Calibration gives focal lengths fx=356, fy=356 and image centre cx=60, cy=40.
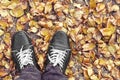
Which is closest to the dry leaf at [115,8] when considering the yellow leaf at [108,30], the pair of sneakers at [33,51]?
the yellow leaf at [108,30]

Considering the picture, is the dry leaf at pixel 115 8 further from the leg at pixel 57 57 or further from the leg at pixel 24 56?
the leg at pixel 24 56

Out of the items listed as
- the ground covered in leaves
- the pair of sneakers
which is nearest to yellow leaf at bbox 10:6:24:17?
the ground covered in leaves

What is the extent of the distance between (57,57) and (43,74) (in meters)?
0.16

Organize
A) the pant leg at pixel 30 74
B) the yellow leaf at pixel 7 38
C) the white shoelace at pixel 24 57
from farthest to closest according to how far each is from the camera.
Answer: the yellow leaf at pixel 7 38 < the white shoelace at pixel 24 57 < the pant leg at pixel 30 74

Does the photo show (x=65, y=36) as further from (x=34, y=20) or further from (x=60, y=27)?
(x=34, y=20)

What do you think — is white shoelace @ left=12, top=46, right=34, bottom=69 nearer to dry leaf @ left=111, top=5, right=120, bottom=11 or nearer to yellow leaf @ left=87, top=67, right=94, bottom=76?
yellow leaf @ left=87, top=67, right=94, bottom=76

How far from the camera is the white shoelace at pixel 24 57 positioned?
2.44 metres

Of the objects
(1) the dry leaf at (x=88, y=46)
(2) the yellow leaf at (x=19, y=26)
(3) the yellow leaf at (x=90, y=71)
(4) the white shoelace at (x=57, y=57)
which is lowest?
(3) the yellow leaf at (x=90, y=71)

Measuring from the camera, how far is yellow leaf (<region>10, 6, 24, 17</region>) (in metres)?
2.59

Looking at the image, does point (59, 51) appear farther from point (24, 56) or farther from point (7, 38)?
point (7, 38)

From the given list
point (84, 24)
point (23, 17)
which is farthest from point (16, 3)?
point (84, 24)

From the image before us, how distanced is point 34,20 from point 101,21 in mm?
488

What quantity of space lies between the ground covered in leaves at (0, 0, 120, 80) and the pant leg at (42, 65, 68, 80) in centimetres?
15

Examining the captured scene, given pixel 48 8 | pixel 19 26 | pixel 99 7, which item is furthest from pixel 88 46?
pixel 19 26
